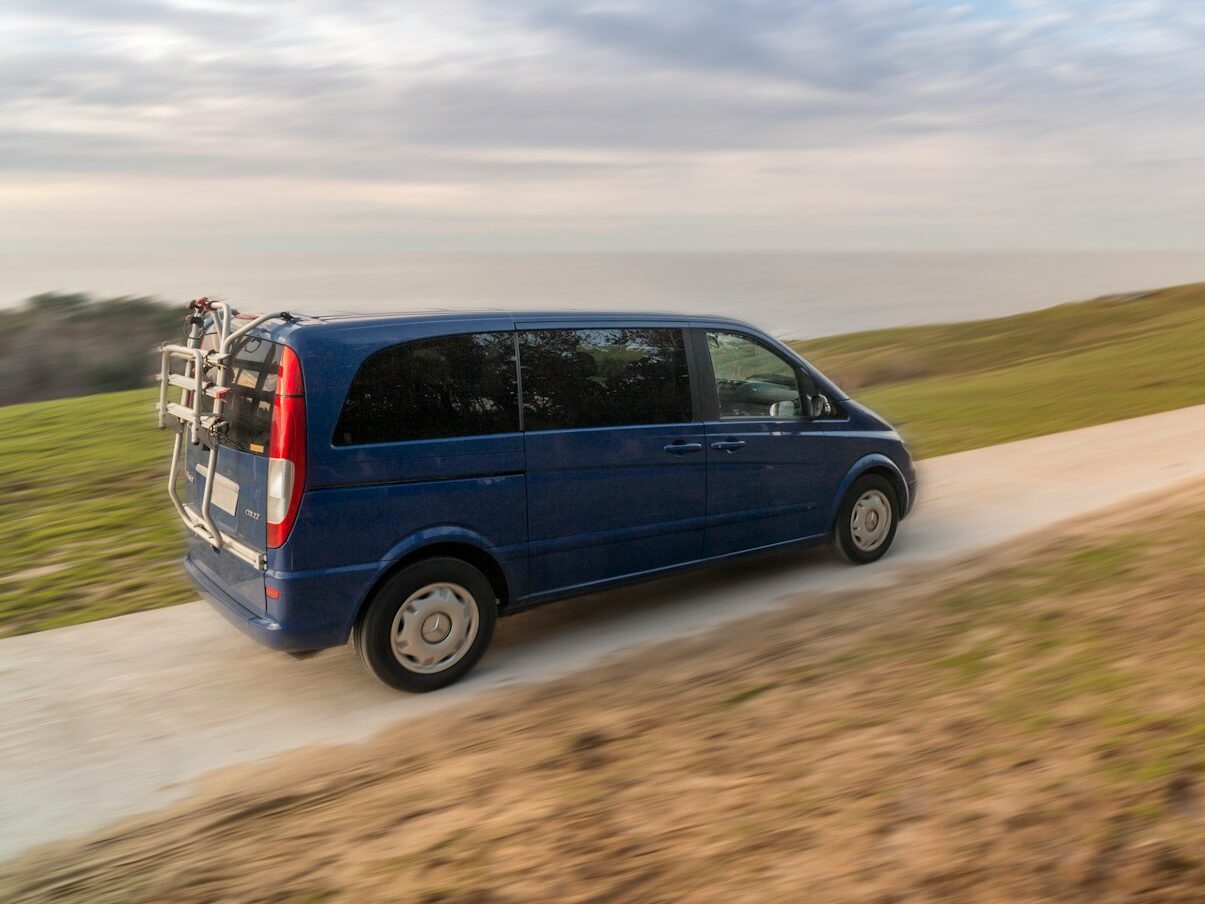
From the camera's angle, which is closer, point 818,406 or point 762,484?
point 762,484

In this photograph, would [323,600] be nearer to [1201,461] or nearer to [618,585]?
[618,585]

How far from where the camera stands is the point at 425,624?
17.1 ft

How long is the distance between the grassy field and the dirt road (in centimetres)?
86

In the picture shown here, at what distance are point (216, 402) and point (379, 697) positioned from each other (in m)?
1.60

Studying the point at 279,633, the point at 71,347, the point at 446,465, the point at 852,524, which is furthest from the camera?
the point at 71,347

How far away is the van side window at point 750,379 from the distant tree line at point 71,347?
18.0 m

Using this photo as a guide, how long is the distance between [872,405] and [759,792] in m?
10.6

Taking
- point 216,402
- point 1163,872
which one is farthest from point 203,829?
point 1163,872

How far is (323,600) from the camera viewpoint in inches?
193

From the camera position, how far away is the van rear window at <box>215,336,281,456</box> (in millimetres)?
4922

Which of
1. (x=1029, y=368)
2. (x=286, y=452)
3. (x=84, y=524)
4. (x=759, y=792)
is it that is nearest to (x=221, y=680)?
(x=286, y=452)

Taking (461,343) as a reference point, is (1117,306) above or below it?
above

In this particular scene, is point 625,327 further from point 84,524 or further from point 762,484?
point 84,524

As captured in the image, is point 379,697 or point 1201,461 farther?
point 1201,461
